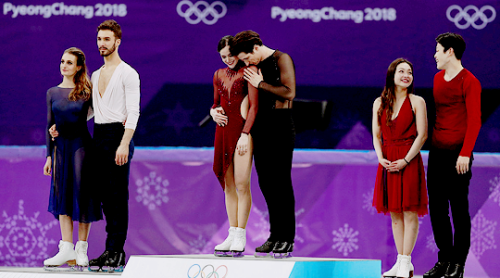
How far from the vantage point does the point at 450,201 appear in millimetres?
4215

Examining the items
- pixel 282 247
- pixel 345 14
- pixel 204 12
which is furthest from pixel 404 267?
pixel 204 12

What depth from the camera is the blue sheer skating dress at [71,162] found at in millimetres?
4191

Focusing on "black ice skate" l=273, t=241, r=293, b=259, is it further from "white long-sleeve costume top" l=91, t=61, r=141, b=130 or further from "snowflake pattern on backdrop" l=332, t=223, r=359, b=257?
"snowflake pattern on backdrop" l=332, t=223, r=359, b=257

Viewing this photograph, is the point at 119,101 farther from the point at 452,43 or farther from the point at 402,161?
the point at 452,43

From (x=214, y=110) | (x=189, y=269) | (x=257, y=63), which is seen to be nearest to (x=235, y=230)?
(x=189, y=269)

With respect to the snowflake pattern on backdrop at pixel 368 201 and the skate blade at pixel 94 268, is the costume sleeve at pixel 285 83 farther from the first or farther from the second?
the snowflake pattern on backdrop at pixel 368 201

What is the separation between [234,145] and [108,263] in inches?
40.8

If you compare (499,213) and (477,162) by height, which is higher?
(477,162)

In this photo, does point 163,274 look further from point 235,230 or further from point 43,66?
point 43,66

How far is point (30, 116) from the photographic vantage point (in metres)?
6.12

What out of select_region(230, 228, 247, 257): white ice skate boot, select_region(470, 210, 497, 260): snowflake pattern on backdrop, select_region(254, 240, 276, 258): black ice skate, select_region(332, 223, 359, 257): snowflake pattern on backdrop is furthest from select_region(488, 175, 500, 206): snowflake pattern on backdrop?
select_region(230, 228, 247, 257): white ice skate boot

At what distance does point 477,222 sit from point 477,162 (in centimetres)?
50

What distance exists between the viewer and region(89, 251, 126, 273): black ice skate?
4.08 meters

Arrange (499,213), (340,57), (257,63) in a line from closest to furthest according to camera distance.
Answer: (257,63)
(499,213)
(340,57)
